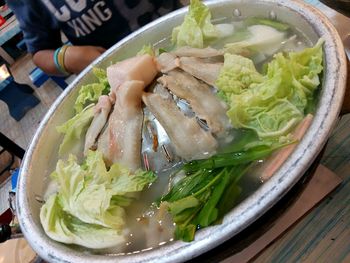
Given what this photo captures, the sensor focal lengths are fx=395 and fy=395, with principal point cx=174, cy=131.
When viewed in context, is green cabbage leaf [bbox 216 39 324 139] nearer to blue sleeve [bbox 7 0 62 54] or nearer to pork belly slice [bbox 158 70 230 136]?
pork belly slice [bbox 158 70 230 136]

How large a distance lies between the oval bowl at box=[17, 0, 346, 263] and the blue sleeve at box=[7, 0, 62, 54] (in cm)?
77

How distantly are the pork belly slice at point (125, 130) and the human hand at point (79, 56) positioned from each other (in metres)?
0.89

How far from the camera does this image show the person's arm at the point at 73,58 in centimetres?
239

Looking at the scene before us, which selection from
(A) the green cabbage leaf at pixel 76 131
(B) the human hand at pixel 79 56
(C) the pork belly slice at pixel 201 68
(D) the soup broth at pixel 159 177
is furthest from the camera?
(B) the human hand at pixel 79 56

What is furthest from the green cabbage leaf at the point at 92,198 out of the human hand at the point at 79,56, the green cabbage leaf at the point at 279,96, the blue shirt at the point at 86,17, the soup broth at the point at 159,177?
the blue shirt at the point at 86,17

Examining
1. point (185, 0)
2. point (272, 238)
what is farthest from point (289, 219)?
point (185, 0)

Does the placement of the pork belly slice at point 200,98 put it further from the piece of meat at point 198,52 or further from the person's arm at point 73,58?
the person's arm at point 73,58

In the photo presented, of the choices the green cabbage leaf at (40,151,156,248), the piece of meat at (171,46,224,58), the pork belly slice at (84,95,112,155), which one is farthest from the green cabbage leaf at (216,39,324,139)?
the pork belly slice at (84,95,112,155)

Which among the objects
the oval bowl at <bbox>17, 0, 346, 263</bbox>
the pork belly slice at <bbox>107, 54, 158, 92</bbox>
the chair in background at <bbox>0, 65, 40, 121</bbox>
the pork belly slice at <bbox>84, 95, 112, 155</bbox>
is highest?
the pork belly slice at <bbox>107, 54, 158, 92</bbox>

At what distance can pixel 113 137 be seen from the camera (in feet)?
4.92

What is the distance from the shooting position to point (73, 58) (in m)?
2.44

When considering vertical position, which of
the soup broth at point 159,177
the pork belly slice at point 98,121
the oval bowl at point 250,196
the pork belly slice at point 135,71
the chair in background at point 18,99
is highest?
the pork belly slice at point 135,71

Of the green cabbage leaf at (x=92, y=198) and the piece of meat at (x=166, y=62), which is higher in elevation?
the piece of meat at (x=166, y=62)

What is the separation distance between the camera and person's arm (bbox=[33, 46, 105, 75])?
239 centimetres
